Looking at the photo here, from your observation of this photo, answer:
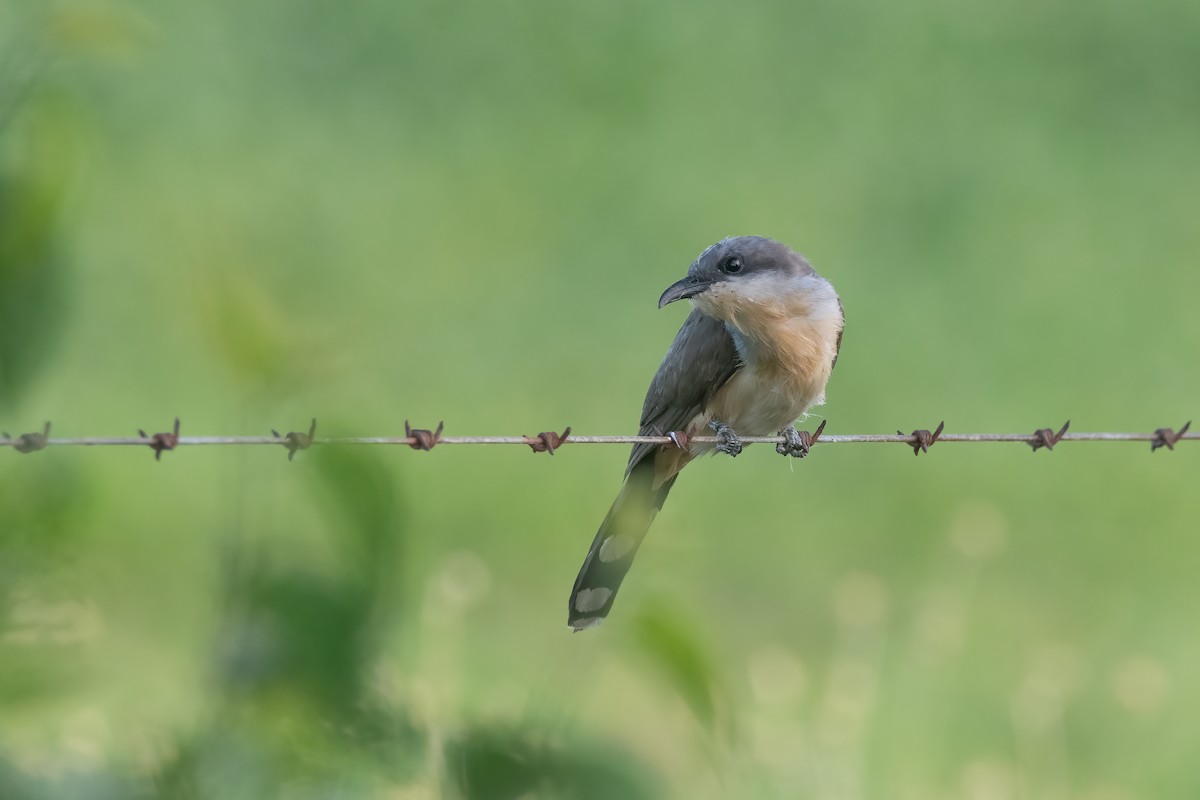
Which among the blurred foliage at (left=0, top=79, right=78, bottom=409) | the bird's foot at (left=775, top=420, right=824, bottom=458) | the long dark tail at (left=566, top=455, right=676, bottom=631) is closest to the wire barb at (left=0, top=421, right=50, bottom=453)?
the blurred foliage at (left=0, top=79, right=78, bottom=409)

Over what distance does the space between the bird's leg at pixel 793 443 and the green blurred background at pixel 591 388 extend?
1.17ft

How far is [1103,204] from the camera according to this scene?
336 inches

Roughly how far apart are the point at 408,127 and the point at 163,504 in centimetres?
304

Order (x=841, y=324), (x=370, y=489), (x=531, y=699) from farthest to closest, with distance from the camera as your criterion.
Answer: (x=841, y=324)
(x=531, y=699)
(x=370, y=489)

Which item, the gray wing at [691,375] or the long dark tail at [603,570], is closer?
the long dark tail at [603,570]

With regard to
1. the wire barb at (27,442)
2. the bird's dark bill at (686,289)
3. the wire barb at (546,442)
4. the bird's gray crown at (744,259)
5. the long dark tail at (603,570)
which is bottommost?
the wire barb at (27,442)

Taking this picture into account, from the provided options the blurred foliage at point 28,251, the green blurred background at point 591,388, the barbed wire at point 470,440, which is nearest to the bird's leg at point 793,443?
the barbed wire at point 470,440

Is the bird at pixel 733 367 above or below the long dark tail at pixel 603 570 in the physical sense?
above

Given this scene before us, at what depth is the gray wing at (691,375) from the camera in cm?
372

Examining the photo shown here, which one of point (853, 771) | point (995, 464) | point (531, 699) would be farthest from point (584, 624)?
point (995, 464)

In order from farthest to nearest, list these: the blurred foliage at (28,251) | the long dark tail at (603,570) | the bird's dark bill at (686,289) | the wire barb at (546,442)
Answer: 1. the bird's dark bill at (686,289)
2. the long dark tail at (603,570)
3. the wire barb at (546,442)
4. the blurred foliage at (28,251)

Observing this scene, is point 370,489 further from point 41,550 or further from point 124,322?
point 124,322

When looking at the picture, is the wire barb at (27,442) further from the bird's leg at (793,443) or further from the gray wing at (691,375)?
the bird's leg at (793,443)

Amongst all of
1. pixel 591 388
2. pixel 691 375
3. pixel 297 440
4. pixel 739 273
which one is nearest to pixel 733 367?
pixel 691 375
